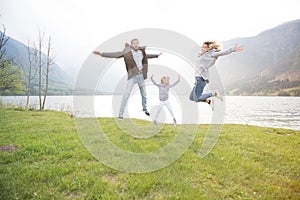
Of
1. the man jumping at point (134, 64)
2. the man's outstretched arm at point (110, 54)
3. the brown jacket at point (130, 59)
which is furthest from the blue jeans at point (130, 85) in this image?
the man's outstretched arm at point (110, 54)

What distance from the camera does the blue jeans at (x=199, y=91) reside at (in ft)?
25.2

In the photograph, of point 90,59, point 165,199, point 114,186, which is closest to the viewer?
point 165,199

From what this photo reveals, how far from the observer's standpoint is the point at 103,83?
6.77 meters

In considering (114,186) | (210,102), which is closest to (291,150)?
(210,102)

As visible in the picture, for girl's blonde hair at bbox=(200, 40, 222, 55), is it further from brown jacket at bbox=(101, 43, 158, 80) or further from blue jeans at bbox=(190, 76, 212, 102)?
brown jacket at bbox=(101, 43, 158, 80)

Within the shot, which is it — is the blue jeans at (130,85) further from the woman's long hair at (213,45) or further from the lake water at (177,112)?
the woman's long hair at (213,45)

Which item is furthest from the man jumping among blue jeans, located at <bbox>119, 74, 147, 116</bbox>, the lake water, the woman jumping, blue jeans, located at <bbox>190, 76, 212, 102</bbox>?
blue jeans, located at <bbox>190, 76, 212, 102</bbox>

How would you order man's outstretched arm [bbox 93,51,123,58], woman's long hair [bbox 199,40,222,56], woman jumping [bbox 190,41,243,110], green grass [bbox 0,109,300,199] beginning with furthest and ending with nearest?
woman's long hair [bbox 199,40,222,56], woman jumping [bbox 190,41,243,110], man's outstretched arm [bbox 93,51,123,58], green grass [bbox 0,109,300,199]

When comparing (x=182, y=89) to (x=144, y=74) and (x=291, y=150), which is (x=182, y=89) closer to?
(x=144, y=74)

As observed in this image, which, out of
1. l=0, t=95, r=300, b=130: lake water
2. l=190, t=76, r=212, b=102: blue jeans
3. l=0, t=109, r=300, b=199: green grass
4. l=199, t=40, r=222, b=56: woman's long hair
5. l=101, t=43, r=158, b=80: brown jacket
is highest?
l=199, t=40, r=222, b=56: woman's long hair

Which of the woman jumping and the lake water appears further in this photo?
the lake water

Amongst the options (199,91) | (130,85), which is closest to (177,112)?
(199,91)

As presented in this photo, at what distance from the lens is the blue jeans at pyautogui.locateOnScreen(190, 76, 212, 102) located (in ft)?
25.2

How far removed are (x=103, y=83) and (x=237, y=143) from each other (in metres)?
6.71
